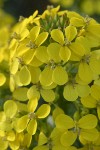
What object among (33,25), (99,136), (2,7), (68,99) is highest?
(33,25)

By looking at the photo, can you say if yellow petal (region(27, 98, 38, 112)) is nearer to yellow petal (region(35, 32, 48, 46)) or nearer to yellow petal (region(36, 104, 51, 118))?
yellow petal (region(36, 104, 51, 118))

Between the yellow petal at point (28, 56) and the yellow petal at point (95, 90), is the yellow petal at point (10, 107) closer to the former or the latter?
the yellow petal at point (28, 56)

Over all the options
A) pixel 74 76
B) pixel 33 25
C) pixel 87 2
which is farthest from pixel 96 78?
pixel 87 2

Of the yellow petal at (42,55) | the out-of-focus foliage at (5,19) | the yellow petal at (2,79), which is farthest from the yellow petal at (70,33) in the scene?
the out-of-focus foliage at (5,19)

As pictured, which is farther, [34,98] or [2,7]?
[2,7]

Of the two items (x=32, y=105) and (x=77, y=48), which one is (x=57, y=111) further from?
(x=77, y=48)

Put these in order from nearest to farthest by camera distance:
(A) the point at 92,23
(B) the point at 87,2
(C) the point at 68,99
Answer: (C) the point at 68,99 < (A) the point at 92,23 < (B) the point at 87,2

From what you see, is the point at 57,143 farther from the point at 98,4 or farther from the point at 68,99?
the point at 98,4
